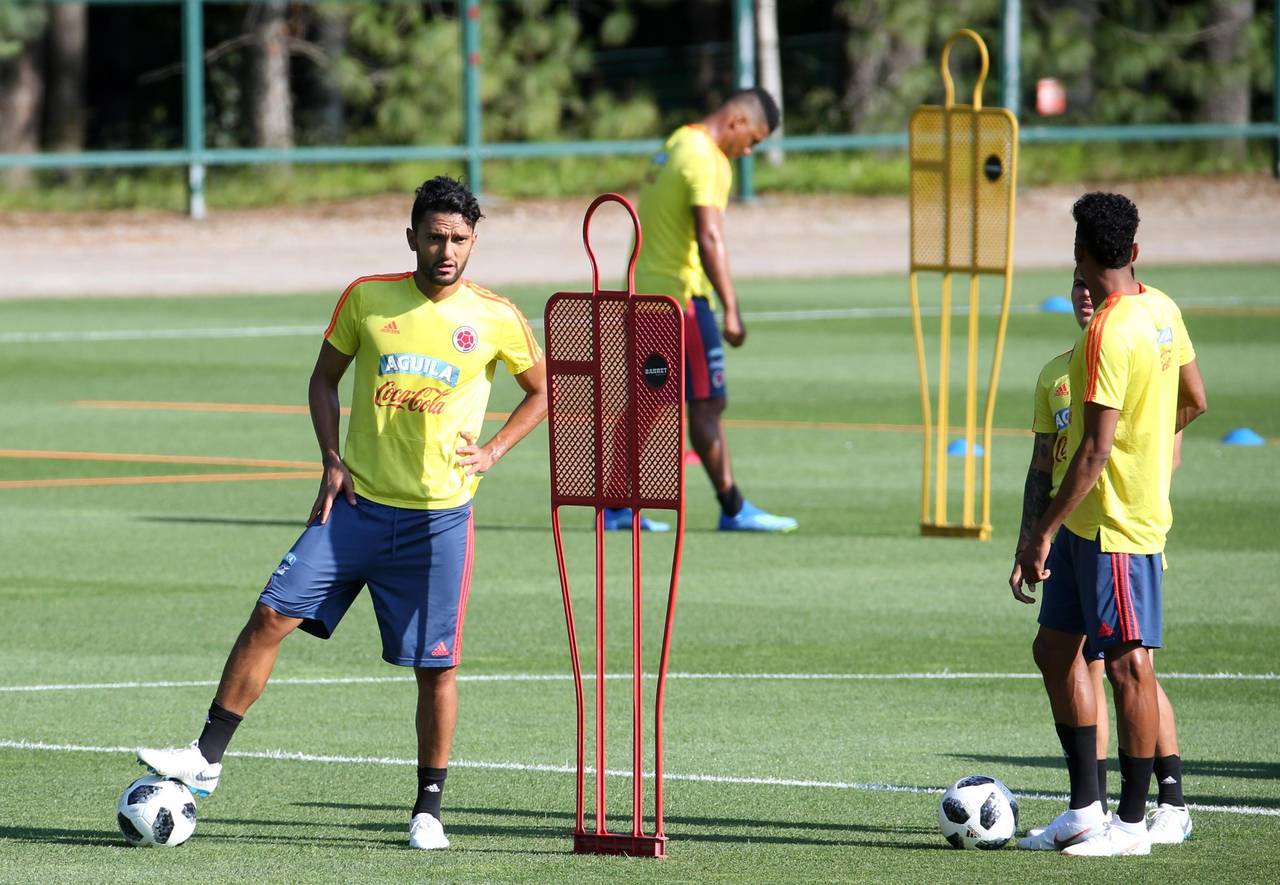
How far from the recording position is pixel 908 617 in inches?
452

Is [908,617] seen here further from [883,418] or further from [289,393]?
[289,393]

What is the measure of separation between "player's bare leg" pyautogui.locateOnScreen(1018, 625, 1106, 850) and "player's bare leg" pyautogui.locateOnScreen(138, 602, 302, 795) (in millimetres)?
2306

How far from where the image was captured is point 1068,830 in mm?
7207

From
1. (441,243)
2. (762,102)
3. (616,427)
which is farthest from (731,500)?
(616,427)

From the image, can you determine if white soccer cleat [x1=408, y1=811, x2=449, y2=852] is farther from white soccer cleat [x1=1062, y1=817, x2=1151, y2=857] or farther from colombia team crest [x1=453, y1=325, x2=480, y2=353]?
white soccer cleat [x1=1062, y1=817, x2=1151, y2=857]

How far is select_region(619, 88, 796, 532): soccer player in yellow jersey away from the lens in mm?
13586

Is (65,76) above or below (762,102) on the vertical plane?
above

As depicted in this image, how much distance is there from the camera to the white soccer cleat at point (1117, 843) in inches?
281

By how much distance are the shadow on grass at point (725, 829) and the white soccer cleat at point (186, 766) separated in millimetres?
523

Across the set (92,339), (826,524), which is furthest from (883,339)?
(826,524)

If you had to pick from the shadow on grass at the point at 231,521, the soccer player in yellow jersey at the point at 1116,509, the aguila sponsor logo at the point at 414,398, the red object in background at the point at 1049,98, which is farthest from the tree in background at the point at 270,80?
the soccer player in yellow jersey at the point at 1116,509

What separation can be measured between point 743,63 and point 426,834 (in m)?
28.1

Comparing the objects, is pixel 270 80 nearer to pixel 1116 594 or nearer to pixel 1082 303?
pixel 1082 303

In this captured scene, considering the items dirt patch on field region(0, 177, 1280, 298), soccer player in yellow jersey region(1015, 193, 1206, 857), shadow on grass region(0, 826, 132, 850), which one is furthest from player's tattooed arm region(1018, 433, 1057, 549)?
dirt patch on field region(0, 177, 1280, 298)
